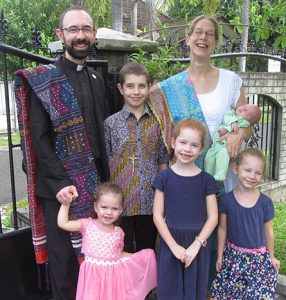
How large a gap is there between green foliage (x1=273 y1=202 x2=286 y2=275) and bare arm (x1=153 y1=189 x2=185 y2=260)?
5.00ft

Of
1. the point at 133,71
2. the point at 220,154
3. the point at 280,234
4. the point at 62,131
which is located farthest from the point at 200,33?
the point at 280,234

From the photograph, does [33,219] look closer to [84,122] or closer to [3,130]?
[84,122]

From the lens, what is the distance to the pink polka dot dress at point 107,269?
2.29 m

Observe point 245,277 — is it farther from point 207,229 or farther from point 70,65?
point 70,65

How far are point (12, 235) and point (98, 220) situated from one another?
2.56 feet

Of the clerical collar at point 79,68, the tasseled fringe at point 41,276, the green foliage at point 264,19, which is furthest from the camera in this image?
the tasseled fringe at point 41,276

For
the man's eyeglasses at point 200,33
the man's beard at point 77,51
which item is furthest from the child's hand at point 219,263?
the man's beard at point 77,51

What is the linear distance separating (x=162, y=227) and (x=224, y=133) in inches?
28.3

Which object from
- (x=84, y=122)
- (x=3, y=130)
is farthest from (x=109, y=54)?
(x=3, y=130)

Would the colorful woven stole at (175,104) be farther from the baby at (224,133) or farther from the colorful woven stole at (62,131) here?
the colorful woven stole at (62,131)

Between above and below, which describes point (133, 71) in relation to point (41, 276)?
above

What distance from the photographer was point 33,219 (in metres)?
2.52

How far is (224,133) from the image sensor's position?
2.49 meters

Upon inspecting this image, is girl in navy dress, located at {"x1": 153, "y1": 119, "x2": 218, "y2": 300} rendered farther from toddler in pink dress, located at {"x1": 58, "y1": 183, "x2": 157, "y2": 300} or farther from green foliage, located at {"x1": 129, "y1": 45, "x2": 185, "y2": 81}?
green foliage, located at {"x1": 129, "y1": 45, "x2": 185, "y2": 81}
